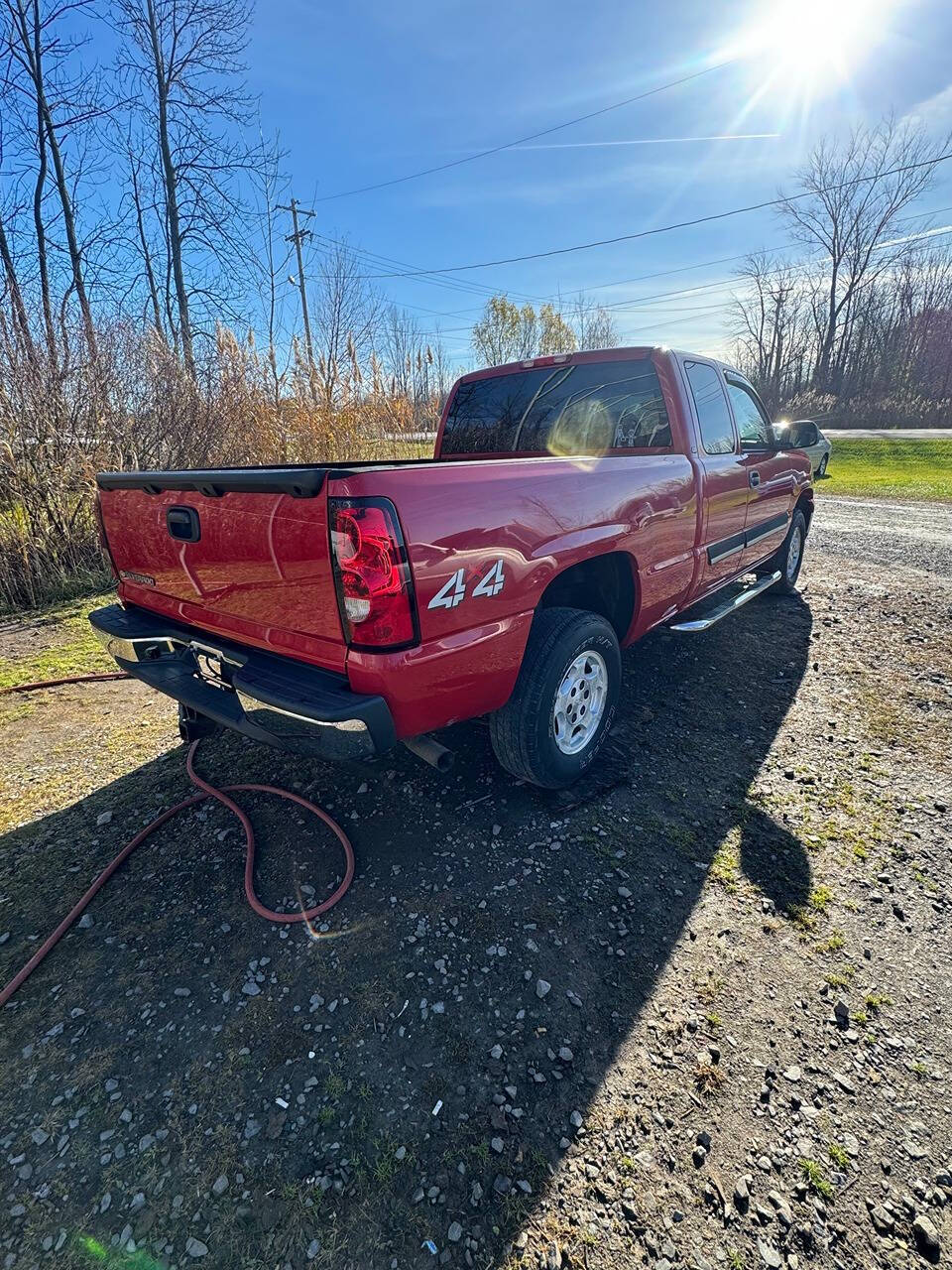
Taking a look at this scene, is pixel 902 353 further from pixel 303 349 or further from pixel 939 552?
pixel 303 349

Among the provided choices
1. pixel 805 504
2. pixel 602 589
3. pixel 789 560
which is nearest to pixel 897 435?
pixel 805 504

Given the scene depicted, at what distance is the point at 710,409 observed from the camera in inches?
155

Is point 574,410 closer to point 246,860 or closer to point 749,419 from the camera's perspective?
point 749,419

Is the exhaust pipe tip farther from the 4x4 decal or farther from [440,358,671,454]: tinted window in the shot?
[440,358,671,454]: tinted window

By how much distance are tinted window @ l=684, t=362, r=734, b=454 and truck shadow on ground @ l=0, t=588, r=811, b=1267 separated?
6.73 feet

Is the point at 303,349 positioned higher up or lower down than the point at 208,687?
higher up

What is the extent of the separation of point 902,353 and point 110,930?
166 ft

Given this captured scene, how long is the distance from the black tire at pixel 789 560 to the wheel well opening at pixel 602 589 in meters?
3.16

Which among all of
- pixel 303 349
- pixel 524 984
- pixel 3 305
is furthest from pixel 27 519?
pixel 524 984

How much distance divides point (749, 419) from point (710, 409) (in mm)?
1065

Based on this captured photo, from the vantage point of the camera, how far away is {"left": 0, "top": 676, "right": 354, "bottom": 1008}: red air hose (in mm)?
2180

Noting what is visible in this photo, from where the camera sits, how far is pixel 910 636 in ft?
16.3

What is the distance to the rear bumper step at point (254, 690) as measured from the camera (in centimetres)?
193

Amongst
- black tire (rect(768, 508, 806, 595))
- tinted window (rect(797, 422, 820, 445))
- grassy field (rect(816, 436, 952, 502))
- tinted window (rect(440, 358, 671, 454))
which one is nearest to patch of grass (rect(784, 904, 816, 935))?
tinted window (rect(440, 358, 671, 454))
